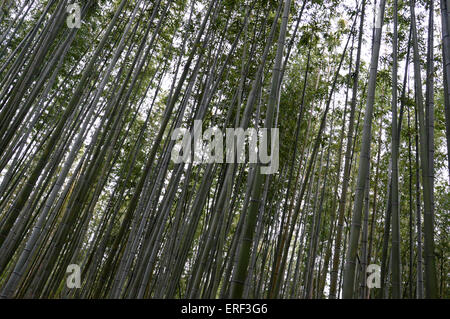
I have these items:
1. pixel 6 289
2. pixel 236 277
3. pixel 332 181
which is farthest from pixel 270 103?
pixel 332 181

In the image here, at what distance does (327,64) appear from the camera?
18.2 feet

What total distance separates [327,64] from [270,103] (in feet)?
13.6

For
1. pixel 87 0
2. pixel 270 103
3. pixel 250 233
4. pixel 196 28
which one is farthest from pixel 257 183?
pixel 196 28

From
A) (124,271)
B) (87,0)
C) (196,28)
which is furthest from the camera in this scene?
(196,28)

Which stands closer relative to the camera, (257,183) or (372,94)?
(257,183)

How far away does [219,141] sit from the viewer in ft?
13.0

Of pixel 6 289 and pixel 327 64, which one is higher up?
pixel 327 64

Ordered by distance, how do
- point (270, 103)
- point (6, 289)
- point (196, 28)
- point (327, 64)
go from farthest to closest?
1. point (327, 64)
2. point (196, 28)
3. point (6, 289)
4. point (270, 103)

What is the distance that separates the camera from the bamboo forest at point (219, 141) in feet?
7.29

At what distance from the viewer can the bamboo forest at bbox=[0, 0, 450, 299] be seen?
222 cm
